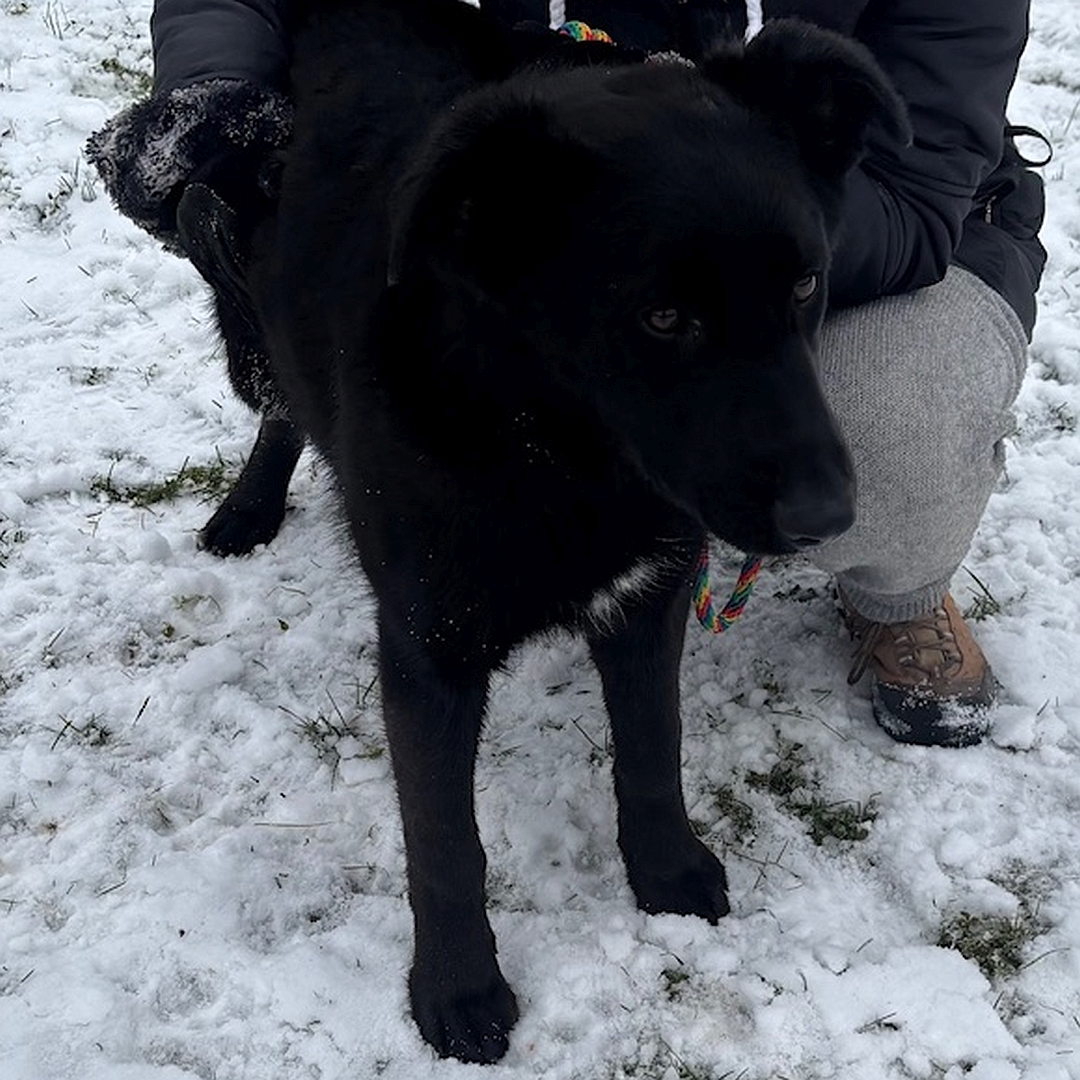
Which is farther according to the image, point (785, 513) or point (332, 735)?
point (332, 735)

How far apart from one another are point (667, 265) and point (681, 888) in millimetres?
1142

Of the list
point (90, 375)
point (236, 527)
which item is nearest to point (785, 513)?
point (236, 527)

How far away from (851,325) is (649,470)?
848mm

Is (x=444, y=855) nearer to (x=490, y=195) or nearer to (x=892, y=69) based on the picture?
(x=490, y=195)

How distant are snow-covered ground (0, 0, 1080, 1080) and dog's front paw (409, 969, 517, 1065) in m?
0.04

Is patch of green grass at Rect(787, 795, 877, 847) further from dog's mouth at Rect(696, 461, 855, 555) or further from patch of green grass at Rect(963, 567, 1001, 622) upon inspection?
dog's mouth at Rect(696, 461, 855, 555)

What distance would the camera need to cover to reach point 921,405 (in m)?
2.22

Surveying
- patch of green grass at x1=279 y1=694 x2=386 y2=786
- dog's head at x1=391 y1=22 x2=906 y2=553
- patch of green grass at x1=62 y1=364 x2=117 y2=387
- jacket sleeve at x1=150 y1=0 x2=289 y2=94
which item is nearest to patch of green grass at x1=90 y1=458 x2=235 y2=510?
patch of green grass at x1=62 y1=364 x2=117 y2=387

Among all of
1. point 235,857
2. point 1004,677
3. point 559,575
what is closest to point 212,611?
point 235,857

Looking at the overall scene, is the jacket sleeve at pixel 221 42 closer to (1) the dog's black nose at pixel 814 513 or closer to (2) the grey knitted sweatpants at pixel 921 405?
(2) the grey knitted sweatpants at pixel 921 405

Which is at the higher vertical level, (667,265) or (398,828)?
(667,265)

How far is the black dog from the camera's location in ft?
4.80

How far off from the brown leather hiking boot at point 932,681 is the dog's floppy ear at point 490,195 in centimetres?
133

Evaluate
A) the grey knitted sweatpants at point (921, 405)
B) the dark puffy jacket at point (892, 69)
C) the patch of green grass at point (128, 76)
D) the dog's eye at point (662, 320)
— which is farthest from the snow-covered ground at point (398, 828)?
the patch of green grass at point (128, 76)
